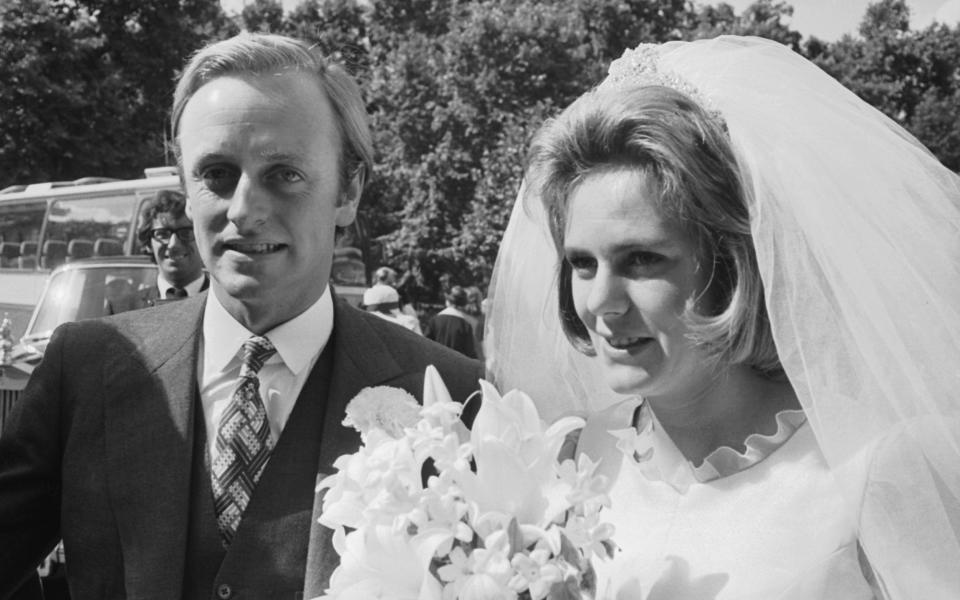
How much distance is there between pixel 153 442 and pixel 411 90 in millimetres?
21575

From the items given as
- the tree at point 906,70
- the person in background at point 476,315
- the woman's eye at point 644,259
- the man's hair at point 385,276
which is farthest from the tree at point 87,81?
the woman's eye at point 644,259

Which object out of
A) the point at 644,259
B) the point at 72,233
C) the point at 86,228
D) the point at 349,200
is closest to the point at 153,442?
the point at 349,200

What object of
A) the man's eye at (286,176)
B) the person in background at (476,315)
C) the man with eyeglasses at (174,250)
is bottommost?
the person in background at (476,315)

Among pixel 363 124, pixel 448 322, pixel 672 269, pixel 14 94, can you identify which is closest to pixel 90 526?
pixel 363 124

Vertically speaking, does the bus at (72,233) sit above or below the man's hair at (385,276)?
below

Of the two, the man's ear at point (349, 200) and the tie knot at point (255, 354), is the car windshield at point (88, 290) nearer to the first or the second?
the man's ear at point (349, 200)

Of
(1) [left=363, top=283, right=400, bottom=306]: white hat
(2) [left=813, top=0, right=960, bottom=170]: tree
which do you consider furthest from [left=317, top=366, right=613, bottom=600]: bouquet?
(2) [left=813, top=0, right=960, bottom=170]: tree

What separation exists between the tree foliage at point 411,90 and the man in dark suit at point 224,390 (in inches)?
701

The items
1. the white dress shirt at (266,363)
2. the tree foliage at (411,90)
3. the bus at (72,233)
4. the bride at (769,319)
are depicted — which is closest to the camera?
the bride at (769,319)

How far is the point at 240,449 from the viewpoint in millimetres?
2342

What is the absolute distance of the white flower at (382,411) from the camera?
2.32 m

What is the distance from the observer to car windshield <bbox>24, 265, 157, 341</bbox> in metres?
8.91

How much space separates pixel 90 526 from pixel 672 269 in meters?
1.31

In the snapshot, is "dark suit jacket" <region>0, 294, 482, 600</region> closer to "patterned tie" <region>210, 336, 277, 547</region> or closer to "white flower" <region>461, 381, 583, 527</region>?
"patterned tie" <region>210, 336, 277, 547</region>
